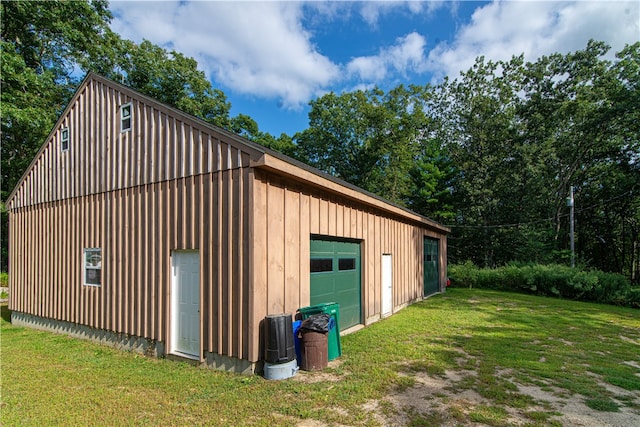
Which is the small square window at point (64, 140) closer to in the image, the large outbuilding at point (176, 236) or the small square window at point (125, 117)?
the large outbuilding at point (176, 236)

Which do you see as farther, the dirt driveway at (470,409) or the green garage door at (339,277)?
the green garage door at (339,277)

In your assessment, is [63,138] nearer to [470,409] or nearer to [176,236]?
[176,236]

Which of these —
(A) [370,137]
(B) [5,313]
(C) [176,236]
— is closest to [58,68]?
(B) [5,313]

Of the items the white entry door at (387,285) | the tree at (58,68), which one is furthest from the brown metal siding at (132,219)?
the tree at (58,68)

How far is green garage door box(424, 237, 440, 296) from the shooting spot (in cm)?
1410

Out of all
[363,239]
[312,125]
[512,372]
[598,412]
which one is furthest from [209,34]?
[312,125]

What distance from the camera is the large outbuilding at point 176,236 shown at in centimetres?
512

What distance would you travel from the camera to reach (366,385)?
4.55 metres

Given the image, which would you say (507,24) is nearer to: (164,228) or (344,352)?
(344,352)

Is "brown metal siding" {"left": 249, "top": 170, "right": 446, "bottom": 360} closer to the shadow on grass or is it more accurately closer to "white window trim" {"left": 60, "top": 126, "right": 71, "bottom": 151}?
"white window trim" {"left": 60, "top": 126, "right": 71, "bottom": 151}

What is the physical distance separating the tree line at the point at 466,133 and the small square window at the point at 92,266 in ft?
38.0

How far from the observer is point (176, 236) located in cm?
589

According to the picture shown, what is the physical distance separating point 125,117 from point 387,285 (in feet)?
25.6

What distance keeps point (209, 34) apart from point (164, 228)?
568 cm
